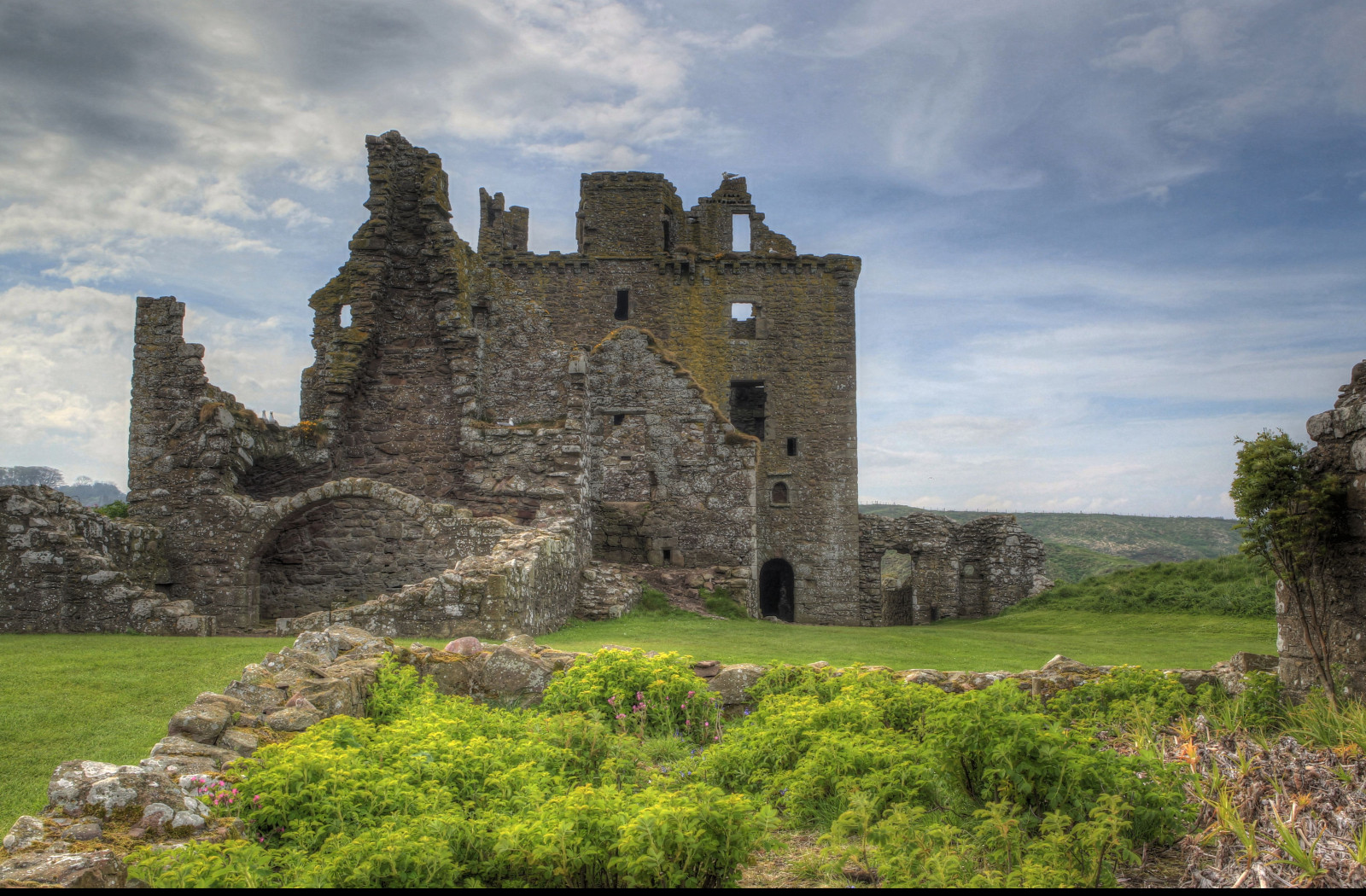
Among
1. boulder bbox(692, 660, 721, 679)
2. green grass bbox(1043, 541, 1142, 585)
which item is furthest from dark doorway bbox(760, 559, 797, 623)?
boulder bbox(692, 660, 721, 679)

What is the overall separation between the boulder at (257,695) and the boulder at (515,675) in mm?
1872

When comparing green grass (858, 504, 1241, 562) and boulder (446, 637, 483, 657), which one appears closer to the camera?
boulder (446, 637, 483, 657)

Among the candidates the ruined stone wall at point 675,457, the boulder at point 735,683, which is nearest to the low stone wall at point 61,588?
the boulder at point 735,683

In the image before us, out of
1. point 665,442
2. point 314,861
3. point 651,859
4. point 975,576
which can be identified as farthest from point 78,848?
point 975,576

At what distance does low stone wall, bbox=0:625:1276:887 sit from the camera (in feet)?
12.6

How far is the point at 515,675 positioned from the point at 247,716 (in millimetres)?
2512

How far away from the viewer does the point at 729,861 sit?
13.8ft

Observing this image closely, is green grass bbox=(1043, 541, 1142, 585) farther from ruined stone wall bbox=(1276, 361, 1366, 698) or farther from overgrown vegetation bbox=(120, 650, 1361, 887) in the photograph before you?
overgrown vegetation bbox=(120, 650, 1361, 887)

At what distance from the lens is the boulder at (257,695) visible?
6.24 m

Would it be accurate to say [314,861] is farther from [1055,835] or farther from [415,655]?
[415,655]

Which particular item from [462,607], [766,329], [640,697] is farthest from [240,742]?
[766,329]

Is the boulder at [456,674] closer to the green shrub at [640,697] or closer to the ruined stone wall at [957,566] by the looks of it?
the green shrub at [640,697]

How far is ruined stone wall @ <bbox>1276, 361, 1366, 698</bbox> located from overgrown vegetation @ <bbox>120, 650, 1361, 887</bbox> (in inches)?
20.1

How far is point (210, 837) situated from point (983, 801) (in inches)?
167
